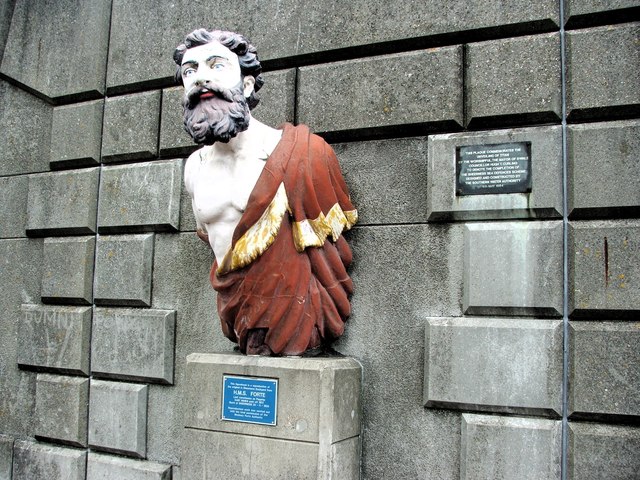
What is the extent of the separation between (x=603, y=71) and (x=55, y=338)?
13.9 feet

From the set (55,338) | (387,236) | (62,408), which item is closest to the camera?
(387,236)

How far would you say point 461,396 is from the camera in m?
3.76

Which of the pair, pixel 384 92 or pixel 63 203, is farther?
pixel 63 203

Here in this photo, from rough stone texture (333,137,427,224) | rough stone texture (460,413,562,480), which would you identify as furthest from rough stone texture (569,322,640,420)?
rough stone texture (333,137,427,224)

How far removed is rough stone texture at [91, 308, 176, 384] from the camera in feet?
15.3

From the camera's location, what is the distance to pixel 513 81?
12.6 feet

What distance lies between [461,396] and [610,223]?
125 centimetres

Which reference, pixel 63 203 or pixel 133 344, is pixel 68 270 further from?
pixel 133 344

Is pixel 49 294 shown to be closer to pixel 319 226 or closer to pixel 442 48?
pixel 319 226

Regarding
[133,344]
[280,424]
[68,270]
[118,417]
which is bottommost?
[118,417]

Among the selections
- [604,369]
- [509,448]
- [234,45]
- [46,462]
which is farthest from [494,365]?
[46,462]

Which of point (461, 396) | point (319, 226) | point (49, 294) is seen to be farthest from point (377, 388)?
point (49, 294)

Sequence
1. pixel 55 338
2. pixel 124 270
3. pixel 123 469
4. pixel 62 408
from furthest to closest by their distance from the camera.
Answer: pixel 55 338, pixel 62 408, pixel 124 270, pixel 123 469

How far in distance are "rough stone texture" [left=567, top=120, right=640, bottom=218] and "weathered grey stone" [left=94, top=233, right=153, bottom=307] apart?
2.91 meters
